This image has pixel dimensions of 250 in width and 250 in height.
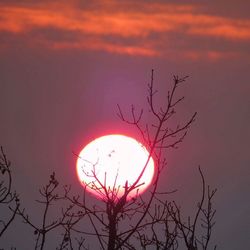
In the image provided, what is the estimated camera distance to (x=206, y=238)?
8297mm

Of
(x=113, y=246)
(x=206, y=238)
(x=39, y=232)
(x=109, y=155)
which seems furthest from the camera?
(x=39, y=232)

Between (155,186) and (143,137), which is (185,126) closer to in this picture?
(143,137)

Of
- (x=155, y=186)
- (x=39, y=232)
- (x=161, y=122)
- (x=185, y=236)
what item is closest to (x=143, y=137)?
(x=161, y=122)

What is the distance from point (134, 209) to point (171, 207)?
637 mm

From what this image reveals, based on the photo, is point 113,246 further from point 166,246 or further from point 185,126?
point 185,126

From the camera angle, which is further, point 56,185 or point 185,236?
point 56,185

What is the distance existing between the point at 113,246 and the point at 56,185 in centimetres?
477

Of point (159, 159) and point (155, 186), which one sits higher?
point (159, 159)

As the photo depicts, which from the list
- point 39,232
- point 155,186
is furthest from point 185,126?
point 39,232

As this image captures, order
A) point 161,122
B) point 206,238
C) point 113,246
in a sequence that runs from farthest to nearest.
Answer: point 206,238 < point 161,122 < point 113,246

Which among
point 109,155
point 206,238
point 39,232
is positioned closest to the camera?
point 206,238

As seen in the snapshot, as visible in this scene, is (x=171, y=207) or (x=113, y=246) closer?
(x=113, y=246)

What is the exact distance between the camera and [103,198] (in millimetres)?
7090

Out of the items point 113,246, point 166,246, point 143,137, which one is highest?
point 143,137
